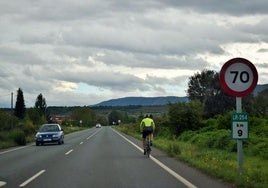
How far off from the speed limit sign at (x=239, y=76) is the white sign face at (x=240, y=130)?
0.73m

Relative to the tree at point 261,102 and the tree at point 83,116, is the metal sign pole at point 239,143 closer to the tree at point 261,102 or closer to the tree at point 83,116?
the tree at point 261,102

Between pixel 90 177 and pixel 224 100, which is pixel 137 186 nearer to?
pixel 90 177

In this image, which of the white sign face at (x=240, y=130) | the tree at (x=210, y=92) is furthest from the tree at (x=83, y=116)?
the white sign face at (x=240, y=130)

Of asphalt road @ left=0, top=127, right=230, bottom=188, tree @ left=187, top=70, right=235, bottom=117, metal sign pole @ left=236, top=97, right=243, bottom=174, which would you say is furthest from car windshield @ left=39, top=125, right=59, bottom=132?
tree @ left=187, top=70, right=235, bottom=117

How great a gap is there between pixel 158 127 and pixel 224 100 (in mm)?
17809

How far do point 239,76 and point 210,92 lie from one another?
6214cm

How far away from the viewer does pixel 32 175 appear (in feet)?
46.9

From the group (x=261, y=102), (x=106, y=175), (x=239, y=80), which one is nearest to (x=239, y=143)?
(x=239, y=80)

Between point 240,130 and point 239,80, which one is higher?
point 239,80

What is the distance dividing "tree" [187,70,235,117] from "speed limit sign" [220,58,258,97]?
179 ft

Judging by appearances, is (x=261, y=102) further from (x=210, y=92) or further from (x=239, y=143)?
(x=239, y=143)

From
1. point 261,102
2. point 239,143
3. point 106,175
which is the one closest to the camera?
point 239,143

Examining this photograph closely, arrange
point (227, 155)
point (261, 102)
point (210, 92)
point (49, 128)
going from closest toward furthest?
point (227, 155)
point (49, 128)
point (261, 102)
point (210, 92)

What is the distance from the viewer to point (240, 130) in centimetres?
1193
